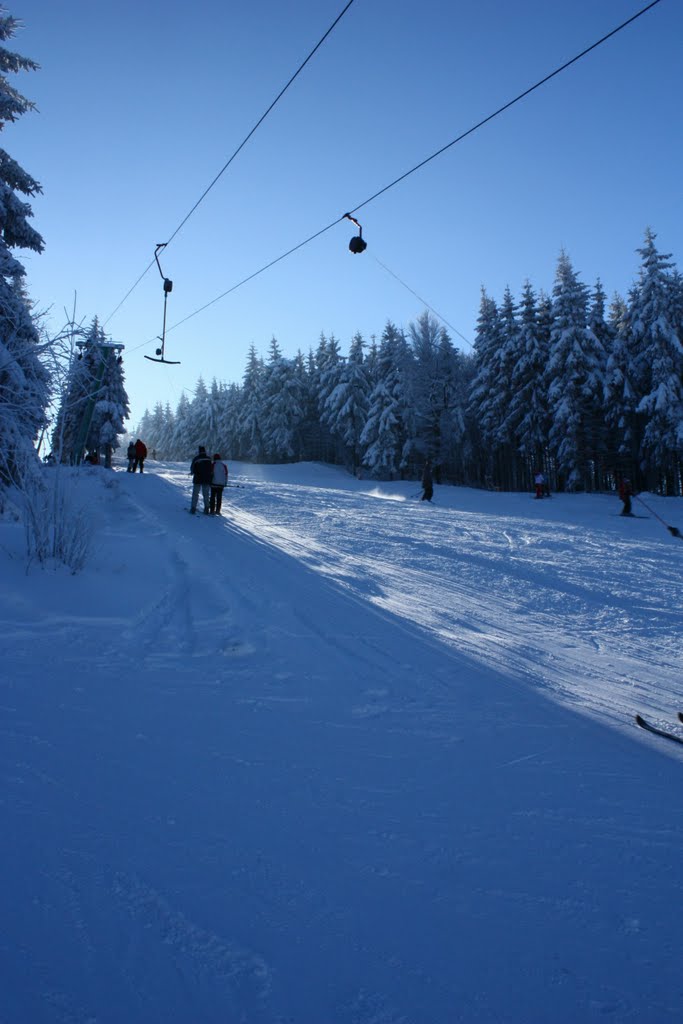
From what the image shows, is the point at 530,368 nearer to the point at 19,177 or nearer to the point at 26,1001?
the point at 19,177

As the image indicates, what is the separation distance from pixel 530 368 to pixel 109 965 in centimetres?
3849

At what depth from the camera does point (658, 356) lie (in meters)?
30.9

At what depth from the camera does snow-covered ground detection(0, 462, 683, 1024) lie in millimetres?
1823

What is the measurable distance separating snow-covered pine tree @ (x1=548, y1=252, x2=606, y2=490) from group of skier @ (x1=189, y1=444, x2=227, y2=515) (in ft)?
78.6

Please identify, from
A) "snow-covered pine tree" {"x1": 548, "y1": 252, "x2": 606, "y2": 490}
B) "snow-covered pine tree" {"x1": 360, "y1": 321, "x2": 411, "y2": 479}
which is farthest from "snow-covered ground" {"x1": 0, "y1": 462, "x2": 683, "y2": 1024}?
"snow-covered pine tree" {"x1": 360, "y1": 321, "x2": 411, "y2": 479}

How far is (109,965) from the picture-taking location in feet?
6.03

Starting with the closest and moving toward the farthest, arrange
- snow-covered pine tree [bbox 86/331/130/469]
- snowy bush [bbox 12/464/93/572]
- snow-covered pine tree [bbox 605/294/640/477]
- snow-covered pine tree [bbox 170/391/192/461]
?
snowy bush [bbox 12/464/93/572]
snow-covered pine tree [bbox 605/294/640/477]
snow-covered pine tree [bbox 86/331/130/469]
snow-covered pine tree [bbox 170/391/192/461]

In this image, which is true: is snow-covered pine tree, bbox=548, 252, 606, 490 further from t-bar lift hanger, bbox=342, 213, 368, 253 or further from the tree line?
t-bar lift hanger, bbox=342, 213, 368, 253

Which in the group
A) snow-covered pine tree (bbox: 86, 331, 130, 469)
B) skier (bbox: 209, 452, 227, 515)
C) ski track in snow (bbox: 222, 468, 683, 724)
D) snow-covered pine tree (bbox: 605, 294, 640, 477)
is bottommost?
ski track in snow (bbox: 222, 468, 683, 724)

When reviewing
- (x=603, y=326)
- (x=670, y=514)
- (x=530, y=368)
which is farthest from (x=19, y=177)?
(x=603, y=326)

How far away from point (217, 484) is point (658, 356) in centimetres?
2673

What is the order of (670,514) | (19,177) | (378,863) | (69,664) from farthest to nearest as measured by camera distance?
(670,514) < (19,177) < (69,664) < (378,863)

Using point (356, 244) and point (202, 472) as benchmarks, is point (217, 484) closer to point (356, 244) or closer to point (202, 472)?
point (202, 472)

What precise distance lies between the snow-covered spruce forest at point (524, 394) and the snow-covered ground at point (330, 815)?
29.7 m
